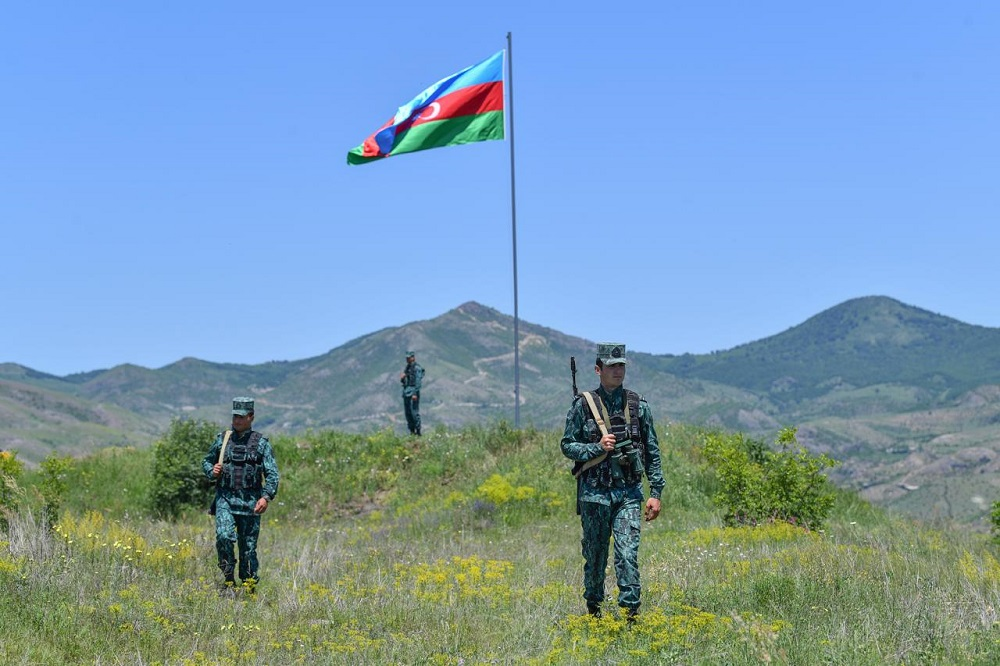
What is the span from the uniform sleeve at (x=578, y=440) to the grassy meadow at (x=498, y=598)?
143 cm

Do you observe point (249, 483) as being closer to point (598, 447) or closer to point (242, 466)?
point (242, 466)

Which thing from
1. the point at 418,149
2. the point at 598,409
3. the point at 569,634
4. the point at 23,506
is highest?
the point at 418,149

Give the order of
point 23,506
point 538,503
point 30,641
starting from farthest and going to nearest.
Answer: point 538,503 < point 23,506 < point 30,641

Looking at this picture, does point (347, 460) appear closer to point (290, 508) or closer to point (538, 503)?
point (290, 508)

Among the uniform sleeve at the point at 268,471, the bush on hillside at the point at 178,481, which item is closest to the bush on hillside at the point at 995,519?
the uniform sleeve at the point at 268,471

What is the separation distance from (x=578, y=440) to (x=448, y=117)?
15615 mm

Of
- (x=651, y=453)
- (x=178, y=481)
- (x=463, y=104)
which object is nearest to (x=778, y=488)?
(x=651, y=453)

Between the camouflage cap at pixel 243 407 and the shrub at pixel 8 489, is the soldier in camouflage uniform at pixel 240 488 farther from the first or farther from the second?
the shrub at pixel 8 489

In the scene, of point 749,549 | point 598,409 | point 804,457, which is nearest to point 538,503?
point 804,457

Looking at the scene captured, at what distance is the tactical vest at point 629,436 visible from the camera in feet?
29.1

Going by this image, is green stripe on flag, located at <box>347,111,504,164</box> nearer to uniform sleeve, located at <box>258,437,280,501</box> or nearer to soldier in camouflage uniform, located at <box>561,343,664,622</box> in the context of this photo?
uniform sleeve, located at <box>258,437,280,501</box>

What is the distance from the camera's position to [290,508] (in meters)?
21.8

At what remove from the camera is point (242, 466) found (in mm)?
11297

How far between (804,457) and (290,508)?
11477mm
